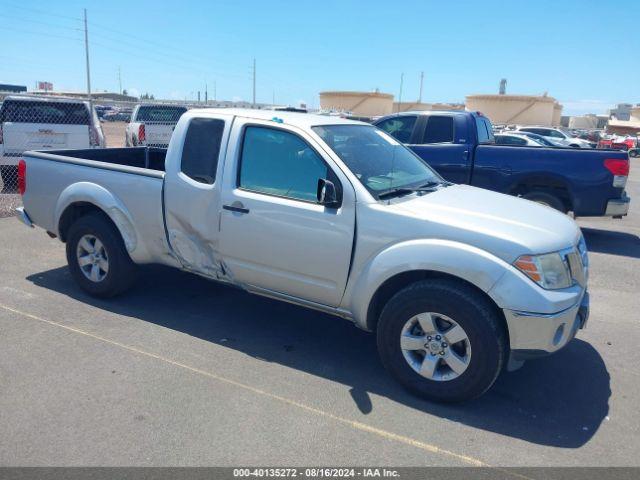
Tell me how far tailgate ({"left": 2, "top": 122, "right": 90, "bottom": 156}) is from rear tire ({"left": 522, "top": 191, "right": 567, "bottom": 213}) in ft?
27.8

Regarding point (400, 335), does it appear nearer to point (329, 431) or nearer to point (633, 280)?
point (329, 431)

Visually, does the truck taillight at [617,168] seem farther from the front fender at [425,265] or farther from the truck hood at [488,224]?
the front fender at [425,265]

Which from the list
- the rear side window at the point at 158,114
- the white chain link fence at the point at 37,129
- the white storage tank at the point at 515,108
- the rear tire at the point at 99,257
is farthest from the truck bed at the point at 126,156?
the white storage tank at the point at 515,108

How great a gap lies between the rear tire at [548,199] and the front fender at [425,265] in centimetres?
558

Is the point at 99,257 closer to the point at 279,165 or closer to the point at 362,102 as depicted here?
the point at 279,165

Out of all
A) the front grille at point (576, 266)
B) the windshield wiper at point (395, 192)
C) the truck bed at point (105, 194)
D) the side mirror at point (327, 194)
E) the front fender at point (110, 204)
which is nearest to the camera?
the front grille at point (576, 266)

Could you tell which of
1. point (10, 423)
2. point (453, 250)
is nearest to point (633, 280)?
point (453, 250)

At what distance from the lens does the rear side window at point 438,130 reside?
923 centimetres

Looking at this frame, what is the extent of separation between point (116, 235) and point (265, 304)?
1563 millimetres

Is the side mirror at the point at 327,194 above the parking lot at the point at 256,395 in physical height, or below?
above

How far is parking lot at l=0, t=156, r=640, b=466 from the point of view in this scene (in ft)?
10.00

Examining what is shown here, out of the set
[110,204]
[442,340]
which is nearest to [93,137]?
[110,204]

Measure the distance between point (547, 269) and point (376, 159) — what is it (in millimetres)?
1633

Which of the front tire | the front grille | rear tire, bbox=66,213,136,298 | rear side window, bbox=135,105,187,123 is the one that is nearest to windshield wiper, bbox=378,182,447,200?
the front tire
